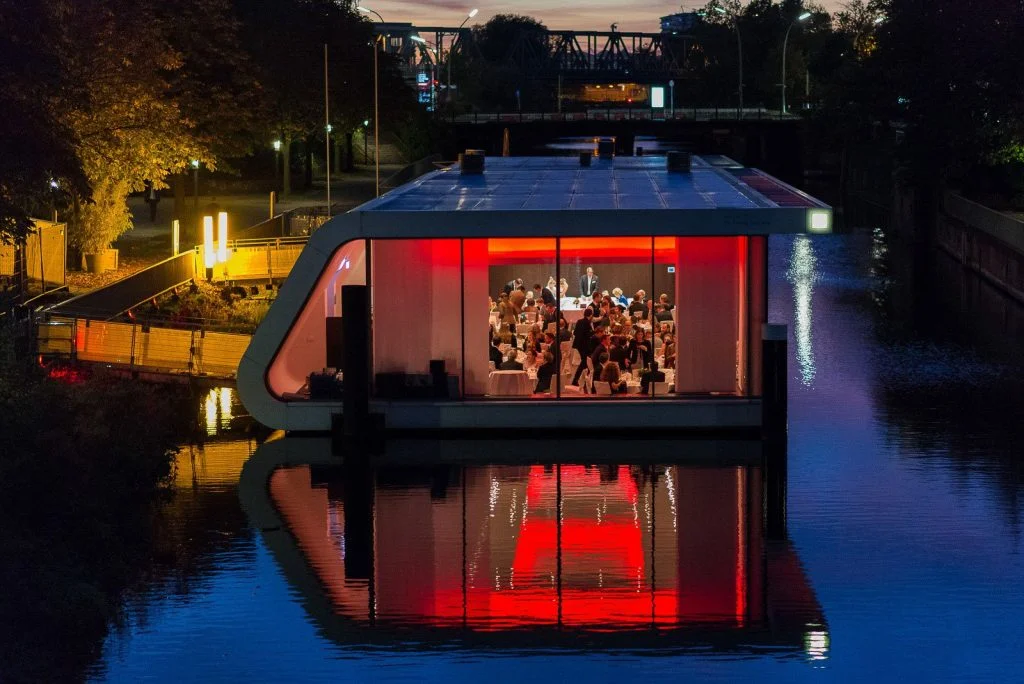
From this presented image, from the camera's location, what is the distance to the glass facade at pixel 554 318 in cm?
2381

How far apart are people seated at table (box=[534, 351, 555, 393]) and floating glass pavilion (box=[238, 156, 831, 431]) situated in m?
0.06

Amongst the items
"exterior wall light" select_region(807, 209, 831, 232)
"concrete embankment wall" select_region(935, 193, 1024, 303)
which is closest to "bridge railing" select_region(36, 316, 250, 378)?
"exterior wall light" select_region(807, 209, 831, 232)

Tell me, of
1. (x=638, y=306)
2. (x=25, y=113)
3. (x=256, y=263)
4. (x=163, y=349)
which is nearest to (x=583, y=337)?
(x=638, y=306)

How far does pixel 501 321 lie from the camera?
2411 cm

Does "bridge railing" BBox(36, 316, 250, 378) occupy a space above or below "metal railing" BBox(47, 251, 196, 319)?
below

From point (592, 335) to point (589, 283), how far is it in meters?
0.76

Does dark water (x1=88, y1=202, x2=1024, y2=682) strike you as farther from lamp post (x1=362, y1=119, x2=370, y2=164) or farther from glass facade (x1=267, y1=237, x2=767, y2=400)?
lamp post (x1=362, y1=119, x2=370, y2=164)

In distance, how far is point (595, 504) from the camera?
1975 centimetres

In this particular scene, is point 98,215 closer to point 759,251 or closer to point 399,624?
point 759,251

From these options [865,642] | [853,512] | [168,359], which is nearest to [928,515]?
[853,512]

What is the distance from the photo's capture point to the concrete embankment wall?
4331 cm

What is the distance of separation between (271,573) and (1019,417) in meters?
14.0

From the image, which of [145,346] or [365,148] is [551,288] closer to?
[145,346]

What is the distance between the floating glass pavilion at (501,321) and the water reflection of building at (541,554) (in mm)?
1949
